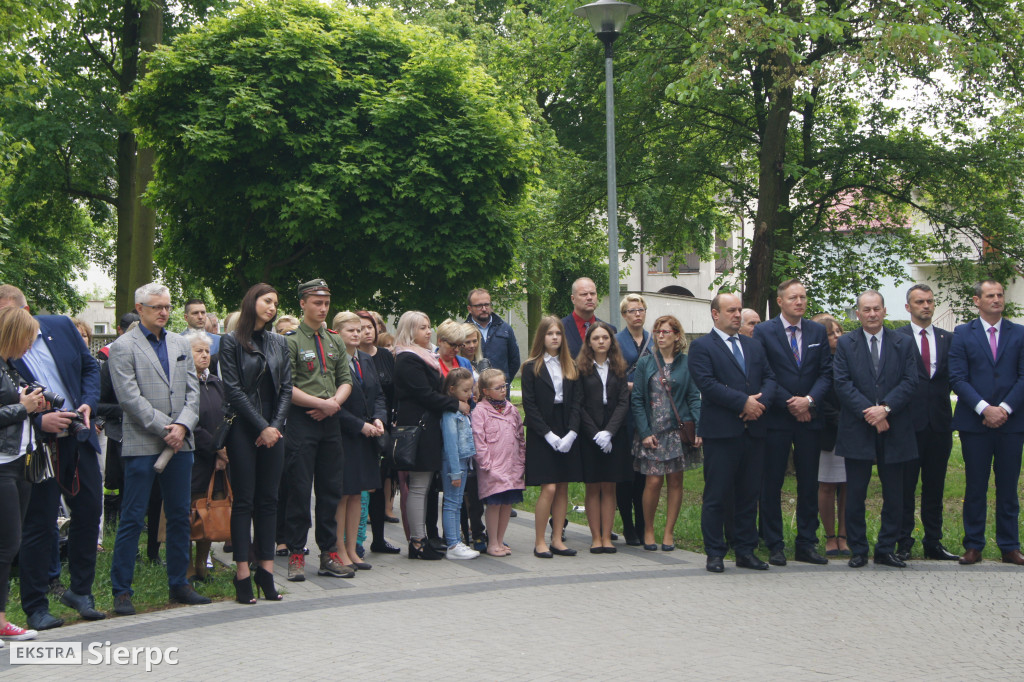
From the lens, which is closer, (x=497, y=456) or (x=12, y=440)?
(x=12, y=440)

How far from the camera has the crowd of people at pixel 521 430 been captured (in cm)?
705

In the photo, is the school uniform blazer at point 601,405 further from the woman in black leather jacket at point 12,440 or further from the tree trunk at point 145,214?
the tree trunk at point 145,214

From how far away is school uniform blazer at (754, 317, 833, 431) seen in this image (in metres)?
8.66

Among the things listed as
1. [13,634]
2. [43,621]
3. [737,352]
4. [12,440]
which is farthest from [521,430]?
[13,634]

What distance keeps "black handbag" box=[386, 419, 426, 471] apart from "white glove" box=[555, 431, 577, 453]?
121 cm

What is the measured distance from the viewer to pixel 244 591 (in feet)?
23.1

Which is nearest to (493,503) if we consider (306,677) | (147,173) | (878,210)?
(306,677)

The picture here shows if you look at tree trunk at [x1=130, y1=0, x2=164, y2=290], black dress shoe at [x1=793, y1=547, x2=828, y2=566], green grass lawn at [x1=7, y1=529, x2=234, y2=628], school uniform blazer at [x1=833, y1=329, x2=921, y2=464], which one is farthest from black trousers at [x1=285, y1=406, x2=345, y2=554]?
tree trunk at [x1=130, y1=0, x2=164, y2=290]

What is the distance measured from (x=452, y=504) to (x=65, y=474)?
3243 millimetres

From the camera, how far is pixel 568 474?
347 inches

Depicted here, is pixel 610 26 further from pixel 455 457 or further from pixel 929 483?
pixel 929 483

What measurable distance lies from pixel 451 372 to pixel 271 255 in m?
12.1

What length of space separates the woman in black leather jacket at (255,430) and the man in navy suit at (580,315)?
3.26m

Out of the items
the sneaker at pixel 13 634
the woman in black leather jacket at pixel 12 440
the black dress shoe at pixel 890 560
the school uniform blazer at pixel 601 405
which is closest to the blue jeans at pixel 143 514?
the woman in black leather jacket at pixel 12 440
